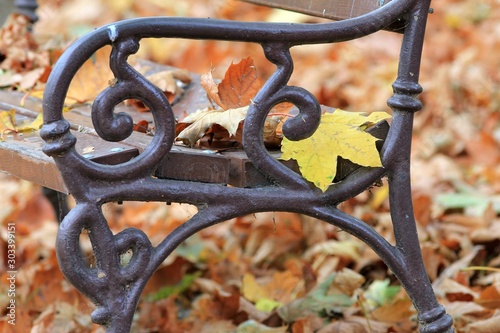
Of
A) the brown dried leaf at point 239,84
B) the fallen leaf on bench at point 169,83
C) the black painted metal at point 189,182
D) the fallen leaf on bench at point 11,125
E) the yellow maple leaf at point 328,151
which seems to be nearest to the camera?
the black painted metal at point 189,182

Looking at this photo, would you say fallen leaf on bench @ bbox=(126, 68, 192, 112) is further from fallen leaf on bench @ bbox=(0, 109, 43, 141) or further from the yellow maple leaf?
the yellow maple leaf

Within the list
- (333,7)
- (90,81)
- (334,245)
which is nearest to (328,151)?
(333,7)

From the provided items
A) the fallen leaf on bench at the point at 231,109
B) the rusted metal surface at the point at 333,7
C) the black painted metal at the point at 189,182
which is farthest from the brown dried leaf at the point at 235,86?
the rusted metal surface at the point at 333,7

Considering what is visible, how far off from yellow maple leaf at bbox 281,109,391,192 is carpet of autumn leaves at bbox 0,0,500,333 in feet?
0.77

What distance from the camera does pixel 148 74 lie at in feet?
6.86

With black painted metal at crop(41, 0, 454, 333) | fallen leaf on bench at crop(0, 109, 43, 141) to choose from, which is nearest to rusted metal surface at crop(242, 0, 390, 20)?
black painted metal at crop(41, 0, 454, 333)

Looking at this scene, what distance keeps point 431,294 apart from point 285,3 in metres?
0.87

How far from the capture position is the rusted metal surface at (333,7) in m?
1.63

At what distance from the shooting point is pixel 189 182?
1.30 m

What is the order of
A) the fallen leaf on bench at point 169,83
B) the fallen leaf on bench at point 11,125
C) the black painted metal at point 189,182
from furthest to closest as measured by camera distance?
the fallen leaf on bench at point 169,83
the fallen leaf on bench at point 11,125
the black painted metal at point 189,182

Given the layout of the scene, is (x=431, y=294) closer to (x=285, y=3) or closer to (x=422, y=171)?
(x=285, y=3)

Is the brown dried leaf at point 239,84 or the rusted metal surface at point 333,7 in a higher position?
the rusted metal surface at point 333,7

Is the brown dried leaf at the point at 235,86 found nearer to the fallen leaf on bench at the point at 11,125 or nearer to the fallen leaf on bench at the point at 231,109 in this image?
the fallen leaf on bench at the point at 231,109

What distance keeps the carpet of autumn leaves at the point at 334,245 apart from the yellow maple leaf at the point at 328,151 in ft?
0.77
